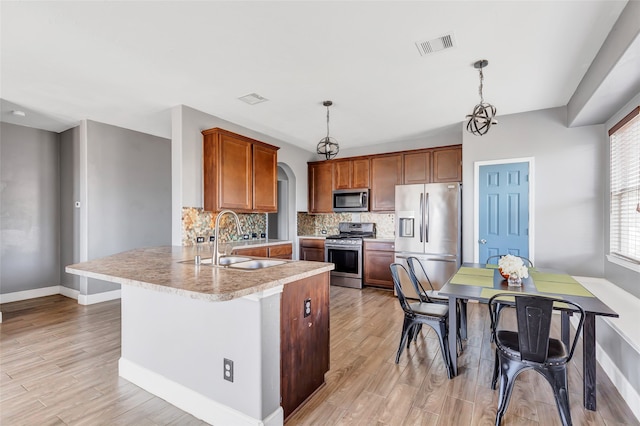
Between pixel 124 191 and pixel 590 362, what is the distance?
578cm

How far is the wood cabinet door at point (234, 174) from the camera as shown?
13.3ft

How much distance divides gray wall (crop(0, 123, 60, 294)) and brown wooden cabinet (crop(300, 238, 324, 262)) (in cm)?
404

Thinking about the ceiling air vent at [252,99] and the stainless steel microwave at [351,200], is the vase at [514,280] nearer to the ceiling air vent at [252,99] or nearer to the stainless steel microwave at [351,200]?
the ceiling air vent at [252,99]

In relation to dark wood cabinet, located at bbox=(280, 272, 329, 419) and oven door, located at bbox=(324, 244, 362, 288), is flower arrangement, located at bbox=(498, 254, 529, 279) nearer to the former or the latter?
dark wood cabinet, located at bbox=(280, 272, 329, 419)

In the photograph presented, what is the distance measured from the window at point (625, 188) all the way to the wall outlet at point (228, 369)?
3.48 metres

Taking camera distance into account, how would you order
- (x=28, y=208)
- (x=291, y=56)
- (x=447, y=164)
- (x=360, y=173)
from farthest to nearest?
(x=360, y=173) → (x=447, y=164) → (x=28, y=208) → (x=291, y=56)

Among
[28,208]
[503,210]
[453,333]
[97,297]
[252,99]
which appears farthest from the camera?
[28,208]

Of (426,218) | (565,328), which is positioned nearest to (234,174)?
(426,218)

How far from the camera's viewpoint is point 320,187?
20.8 ft

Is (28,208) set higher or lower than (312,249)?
higher

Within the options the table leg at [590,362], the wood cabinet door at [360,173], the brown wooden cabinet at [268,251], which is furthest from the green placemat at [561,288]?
the wood cabinet door at [360,173]

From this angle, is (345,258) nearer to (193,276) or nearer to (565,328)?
(565,328)

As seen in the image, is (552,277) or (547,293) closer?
(547,293)

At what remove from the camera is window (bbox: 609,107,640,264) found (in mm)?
2801
